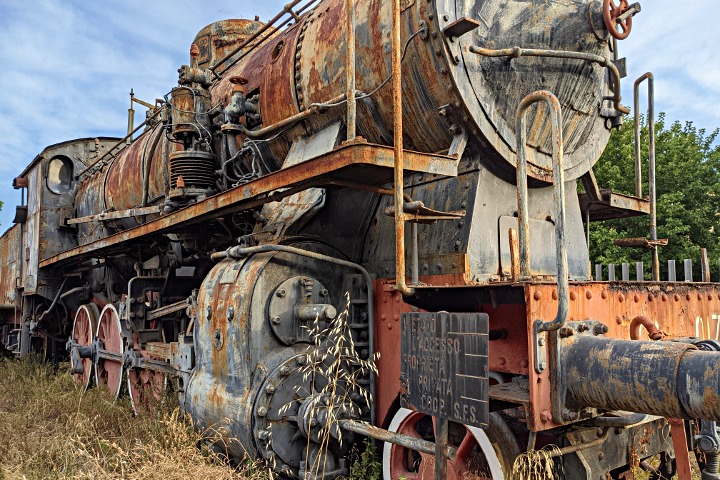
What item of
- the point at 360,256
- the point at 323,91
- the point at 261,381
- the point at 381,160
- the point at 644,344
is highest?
the point at 323,91

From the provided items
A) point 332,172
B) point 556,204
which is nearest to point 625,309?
point 556,204

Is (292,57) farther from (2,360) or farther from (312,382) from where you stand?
(2,360)

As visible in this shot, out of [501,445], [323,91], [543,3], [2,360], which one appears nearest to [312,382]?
[501,445]

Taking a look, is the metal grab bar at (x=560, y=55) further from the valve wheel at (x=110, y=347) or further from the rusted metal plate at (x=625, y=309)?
the valve wheel at (x=110, y=347)

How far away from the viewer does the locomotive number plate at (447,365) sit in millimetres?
2256

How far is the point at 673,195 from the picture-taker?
583 inches

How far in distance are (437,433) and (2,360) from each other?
1050 centimetres

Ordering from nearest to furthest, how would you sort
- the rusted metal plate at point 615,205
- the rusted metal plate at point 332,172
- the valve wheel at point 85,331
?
the rusted metal plate at point 332,172 < the rusted metal plate at point 615,205 < the valve wheel at point 85,331

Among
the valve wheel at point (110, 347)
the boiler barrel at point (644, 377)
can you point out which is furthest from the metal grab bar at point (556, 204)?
the valve wheel at point (110, 347)

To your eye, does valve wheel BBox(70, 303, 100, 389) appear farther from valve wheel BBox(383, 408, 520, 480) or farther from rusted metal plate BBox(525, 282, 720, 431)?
rusted metal plate BBox(525, 282, 720, 431)

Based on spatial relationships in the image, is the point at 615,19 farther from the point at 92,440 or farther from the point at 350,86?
A: the point at 92,440

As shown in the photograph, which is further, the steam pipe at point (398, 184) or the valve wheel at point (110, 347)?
the valve wheel at point (110, 347)

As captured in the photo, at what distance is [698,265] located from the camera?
1449 centimetres

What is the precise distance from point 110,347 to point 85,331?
4.07 feet
